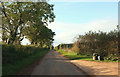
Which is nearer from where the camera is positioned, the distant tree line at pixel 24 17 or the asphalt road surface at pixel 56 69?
the asphalt road surface at pixel 56 69

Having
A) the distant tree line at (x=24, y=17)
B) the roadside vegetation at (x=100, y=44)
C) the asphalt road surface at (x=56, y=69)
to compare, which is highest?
the distant tree line at (x=24, y=17)

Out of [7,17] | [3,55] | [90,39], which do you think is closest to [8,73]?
[3,55]

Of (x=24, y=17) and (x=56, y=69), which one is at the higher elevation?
(x=24, y=17)

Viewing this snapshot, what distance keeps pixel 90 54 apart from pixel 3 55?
66.0 feet

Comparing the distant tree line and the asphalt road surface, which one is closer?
the asphalt road surface

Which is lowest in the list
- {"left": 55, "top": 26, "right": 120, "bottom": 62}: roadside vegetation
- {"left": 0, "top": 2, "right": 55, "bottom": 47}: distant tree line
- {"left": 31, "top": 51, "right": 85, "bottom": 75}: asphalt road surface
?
{"left": 31, "top": 51, "right": 85, "bottom": 75}: asphalt road surface

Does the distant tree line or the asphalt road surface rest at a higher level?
the distant tree line

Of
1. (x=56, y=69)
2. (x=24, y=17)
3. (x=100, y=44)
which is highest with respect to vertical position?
(x=24, y=17)

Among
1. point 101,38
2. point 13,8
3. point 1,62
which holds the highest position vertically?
point 13,8

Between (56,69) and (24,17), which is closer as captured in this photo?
(56,69)

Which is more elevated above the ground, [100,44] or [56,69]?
[100,44]

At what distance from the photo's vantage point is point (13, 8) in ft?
65.8

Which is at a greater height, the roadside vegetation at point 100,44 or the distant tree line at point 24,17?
the distant tree line at point 24,17

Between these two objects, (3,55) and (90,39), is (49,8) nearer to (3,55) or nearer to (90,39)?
(90,39)
